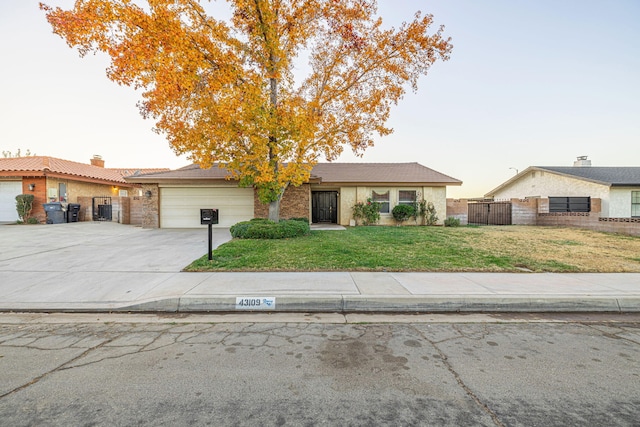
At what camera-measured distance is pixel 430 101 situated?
56.7ft

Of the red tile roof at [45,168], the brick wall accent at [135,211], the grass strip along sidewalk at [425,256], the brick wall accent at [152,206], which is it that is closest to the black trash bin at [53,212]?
the red tile roof at [45,168]

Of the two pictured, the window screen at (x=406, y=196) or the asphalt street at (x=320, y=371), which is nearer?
the asphalt street at (x=320, y=371)

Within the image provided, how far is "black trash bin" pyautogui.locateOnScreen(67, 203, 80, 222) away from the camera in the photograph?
18016 millimetres

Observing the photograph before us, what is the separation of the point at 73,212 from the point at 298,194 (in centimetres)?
1536

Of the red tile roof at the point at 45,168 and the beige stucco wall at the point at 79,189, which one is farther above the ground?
the red tile roof at the point at 45,168

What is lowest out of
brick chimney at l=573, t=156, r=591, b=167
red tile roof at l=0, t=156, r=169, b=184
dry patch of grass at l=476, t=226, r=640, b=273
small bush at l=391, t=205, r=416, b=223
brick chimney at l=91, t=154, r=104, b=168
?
dry patch of grass at l=476, t=226, r=640, b=273

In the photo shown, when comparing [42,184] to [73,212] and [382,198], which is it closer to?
[73,212]

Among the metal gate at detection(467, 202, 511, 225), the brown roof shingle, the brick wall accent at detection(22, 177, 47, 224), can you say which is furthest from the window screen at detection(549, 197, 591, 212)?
the brick wall accent at detection(22, 177, 47, 224)

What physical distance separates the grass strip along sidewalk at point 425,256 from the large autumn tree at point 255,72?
357 centimetres

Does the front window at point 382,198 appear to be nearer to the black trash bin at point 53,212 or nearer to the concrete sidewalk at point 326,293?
the concrete sidewalk at point 326,293

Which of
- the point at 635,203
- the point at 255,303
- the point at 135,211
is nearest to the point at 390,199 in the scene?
the point at 255,303

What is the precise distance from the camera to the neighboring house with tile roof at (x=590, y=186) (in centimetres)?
1781

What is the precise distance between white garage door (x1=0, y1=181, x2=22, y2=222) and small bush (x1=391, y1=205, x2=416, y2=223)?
79.0ft

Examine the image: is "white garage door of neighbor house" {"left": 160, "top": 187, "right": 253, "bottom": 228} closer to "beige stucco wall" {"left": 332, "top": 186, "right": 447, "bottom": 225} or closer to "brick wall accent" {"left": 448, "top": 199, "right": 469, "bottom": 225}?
"beige stucco wall" {"left": 332, "top": 186, "right": 447, "bottom": 225}
